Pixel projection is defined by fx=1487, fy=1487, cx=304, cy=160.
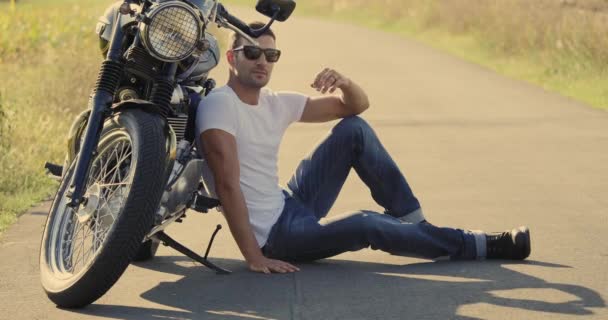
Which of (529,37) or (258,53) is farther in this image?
(529,37)

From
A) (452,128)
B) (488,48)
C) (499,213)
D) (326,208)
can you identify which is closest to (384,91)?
(452,128)

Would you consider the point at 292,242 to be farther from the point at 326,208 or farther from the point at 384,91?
the point at 384,91

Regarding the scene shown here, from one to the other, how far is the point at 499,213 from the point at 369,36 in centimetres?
2146

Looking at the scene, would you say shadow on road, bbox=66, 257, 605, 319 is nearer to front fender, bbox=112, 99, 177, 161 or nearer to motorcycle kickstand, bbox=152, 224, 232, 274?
motorcycle kickstand, bbox=152, 224, 232, 274

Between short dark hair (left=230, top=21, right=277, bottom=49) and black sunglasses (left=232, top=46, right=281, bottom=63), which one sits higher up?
short dark hair (left=230, top=21, right=277, bottom=49)

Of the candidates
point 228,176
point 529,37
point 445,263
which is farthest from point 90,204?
point 529,37

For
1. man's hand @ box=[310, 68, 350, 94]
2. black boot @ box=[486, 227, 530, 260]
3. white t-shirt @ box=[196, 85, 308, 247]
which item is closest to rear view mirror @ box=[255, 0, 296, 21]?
man's hand @ box=[310, 68, 350, 94]

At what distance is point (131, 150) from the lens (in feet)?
21.0

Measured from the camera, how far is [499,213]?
358 inches

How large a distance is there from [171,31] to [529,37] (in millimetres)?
16906

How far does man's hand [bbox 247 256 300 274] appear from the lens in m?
7.11

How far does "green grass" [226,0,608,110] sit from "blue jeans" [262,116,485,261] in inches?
367

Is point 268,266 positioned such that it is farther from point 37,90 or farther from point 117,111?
point 37,90

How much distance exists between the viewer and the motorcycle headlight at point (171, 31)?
6297mm
